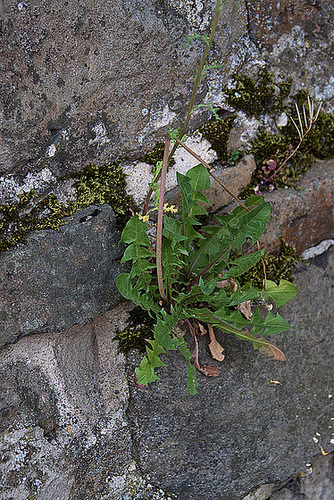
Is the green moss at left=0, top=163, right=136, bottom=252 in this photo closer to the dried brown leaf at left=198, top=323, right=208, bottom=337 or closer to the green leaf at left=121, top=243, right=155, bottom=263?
the green leaf at left=121, top=243, right=155, bottom=263

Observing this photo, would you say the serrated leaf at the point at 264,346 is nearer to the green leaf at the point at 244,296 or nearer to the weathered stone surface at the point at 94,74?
the green leaf at the point at 244,296

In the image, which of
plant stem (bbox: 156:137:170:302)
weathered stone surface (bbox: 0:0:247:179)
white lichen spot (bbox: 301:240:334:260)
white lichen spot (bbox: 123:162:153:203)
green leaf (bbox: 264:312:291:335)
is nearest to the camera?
plant stem (bbox: 156:137:170:302)

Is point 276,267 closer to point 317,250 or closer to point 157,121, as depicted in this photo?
point 317,250

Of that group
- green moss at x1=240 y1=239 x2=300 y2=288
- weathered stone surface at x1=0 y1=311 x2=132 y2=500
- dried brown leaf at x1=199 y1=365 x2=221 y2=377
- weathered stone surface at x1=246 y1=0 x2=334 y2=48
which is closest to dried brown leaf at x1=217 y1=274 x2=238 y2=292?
green moss at x1=240 y1=239 x2=300 y2=288

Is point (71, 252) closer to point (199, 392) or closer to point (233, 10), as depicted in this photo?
point (199, 392)

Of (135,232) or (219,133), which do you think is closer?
(135,232)

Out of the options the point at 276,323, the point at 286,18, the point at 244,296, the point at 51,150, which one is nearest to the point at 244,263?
the point at 244,296
